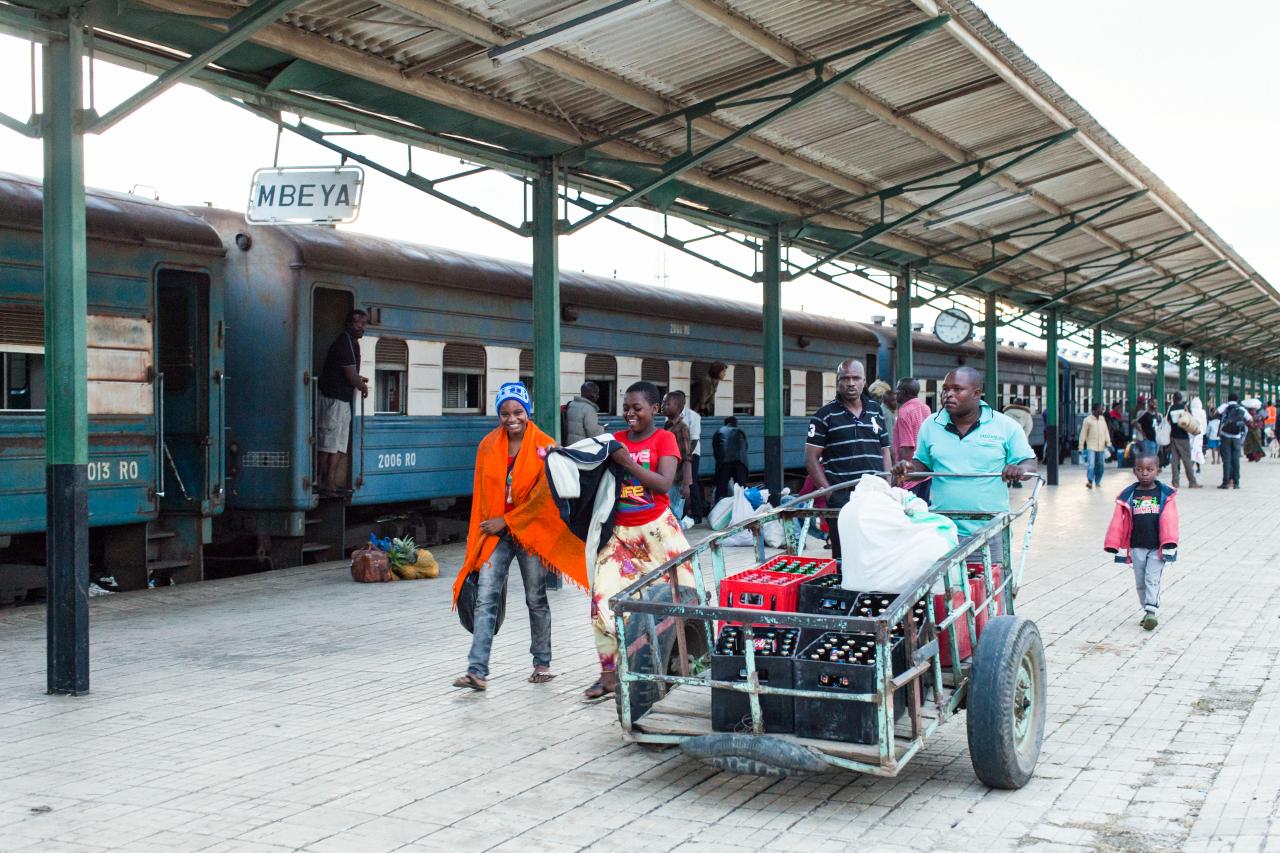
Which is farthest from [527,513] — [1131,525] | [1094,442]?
[1094,442]

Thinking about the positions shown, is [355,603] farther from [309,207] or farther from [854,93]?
[854,93]

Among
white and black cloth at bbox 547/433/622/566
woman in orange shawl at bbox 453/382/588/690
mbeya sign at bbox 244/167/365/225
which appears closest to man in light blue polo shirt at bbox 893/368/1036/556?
white and black cloth at bbox 547/433/622/566

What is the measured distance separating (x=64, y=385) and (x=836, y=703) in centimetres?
475

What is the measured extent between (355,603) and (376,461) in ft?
9.04

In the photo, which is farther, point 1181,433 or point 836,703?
point 1181,433

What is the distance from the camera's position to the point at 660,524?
719cm

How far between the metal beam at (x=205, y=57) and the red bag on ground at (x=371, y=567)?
18.1 ft

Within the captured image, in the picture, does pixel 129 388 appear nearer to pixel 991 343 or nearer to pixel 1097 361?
pixel 991 343

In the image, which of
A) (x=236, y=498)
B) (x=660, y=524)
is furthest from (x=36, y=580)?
(x=660, y=524)

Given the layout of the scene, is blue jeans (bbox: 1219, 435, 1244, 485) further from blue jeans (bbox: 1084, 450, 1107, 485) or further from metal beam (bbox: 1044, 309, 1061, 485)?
metal beam (bbox: 1044, 309, 1061, 485)

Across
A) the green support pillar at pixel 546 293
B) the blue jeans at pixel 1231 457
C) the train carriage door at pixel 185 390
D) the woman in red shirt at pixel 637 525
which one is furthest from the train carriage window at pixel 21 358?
the blue jeans at pixel 1231 457

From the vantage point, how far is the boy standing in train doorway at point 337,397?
13.1 m

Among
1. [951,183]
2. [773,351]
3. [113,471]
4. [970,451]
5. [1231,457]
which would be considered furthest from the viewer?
[1231,457]

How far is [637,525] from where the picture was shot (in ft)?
23.5
